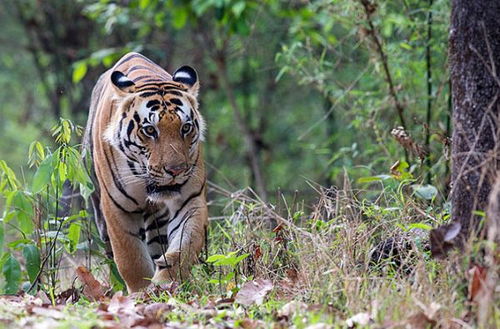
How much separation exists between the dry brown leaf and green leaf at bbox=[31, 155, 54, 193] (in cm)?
60

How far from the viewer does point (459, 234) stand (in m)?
4.36

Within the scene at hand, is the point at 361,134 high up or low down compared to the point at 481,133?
down

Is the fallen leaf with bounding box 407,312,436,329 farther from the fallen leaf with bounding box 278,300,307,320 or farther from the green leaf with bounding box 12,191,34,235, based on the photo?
the green leaf with bounding box 12,191,34,235

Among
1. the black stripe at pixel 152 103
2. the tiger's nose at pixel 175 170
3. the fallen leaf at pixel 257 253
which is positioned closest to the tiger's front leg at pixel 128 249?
the tiger's nose at pixel 175 170

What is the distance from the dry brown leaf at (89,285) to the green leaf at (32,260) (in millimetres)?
282

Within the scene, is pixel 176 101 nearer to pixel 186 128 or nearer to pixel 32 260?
pixel 186 128

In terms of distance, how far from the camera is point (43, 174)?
5.55 metres

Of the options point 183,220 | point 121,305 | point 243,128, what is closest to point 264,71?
point 243,128

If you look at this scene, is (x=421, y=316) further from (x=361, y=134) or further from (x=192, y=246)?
(x=361, y=134)

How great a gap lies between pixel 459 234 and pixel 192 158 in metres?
2.41

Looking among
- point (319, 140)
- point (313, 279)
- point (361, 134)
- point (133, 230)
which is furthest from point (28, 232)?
point (319, 140)

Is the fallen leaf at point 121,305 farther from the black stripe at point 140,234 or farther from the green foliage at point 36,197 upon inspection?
the black stripe at point 140,234

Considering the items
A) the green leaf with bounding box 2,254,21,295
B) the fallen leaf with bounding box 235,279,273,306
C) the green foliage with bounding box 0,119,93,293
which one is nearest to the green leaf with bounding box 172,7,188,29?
the green foliage with bounding box 0,119,93,293

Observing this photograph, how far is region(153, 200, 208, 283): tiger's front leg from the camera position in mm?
5871
